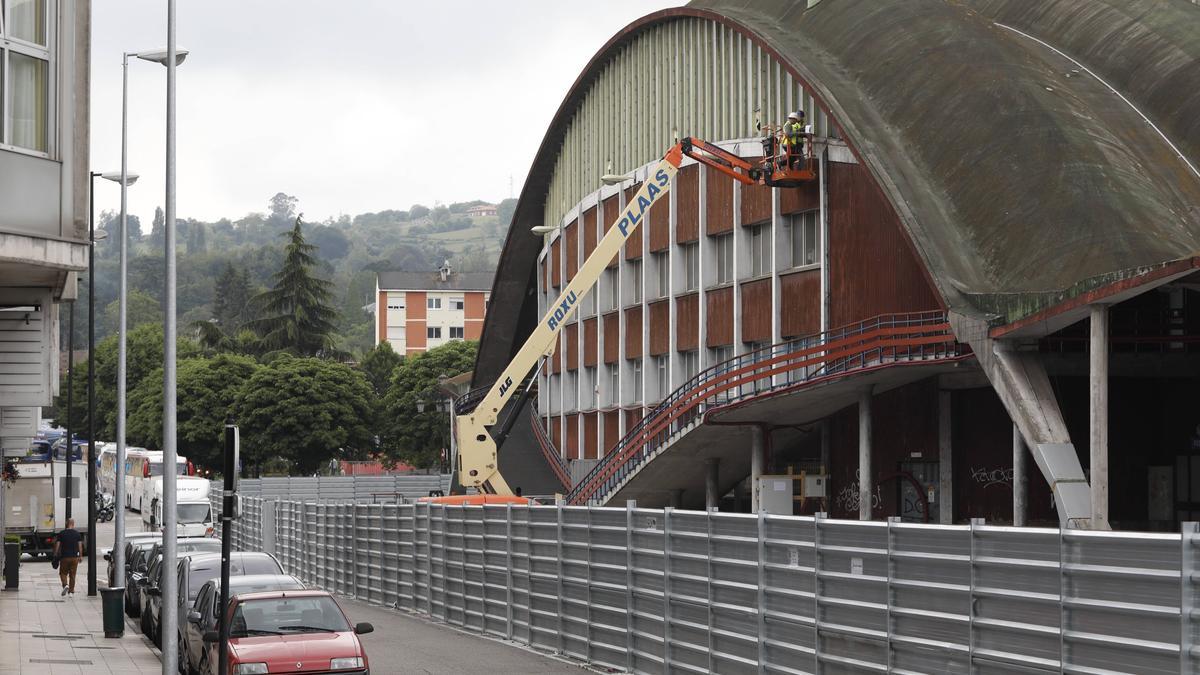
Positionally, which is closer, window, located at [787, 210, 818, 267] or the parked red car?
the parked red car

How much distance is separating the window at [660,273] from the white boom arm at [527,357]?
22.0ft

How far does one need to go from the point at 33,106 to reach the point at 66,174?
77cm

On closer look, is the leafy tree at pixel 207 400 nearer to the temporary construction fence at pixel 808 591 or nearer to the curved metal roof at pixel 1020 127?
the curved metal roof at pixel 1020 127

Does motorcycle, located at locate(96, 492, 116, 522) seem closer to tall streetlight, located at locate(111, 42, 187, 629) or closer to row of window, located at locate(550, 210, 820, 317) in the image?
row of window, located at locate(550, 210, 820, 317)

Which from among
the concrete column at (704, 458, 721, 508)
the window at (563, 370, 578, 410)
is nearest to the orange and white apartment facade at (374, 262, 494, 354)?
the window at (563, 370, 578, 410)

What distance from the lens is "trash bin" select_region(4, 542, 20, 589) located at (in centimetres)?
4331

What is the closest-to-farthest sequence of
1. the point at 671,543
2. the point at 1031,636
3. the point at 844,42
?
the point at 1031,636, the point at 671,543, the point at 844,42

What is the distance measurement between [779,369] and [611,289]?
64.2 feet

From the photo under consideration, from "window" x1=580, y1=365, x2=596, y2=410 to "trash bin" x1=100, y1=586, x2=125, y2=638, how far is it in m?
31.9

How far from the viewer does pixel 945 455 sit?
38156 millimetres

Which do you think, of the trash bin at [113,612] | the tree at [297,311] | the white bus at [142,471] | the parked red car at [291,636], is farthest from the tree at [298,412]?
the parked red car at [291,636]

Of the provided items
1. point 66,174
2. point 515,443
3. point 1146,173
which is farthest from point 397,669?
point 515,443

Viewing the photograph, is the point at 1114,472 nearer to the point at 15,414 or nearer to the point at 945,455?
the point at 945,455

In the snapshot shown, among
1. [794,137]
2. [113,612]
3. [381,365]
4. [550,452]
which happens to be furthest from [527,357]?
[381,365]
